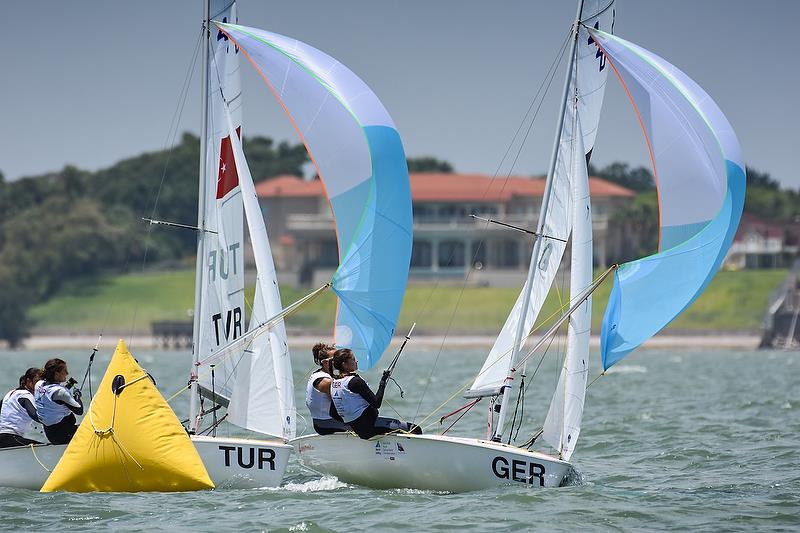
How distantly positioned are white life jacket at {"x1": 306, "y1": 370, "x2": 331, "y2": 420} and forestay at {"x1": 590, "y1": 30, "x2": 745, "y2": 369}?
287cm

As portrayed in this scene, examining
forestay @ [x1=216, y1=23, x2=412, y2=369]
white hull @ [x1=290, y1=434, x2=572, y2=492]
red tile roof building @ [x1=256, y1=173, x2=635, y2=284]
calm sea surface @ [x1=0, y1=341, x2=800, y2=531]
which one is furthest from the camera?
red tile roof building @ [x1=256, y1=173, x2=635, y2=284]

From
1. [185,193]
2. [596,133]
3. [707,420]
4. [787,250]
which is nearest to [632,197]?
[787,250]

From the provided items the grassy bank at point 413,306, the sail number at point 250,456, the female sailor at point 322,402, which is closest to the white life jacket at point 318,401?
the female sailor at point 322,402

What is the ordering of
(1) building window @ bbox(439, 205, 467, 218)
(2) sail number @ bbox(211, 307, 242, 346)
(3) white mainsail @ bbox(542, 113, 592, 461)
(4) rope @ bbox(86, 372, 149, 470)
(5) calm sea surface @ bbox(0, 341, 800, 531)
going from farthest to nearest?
(1) building window @ bbox(439, 205, 467, 218)
(2) sail number @ bbox(211, 307, 242, 346)
(3) white mainsail @ bbox(542, 113, 592, 461)
(4) rope @ bbox(86, 372, 149, 470)
(5) calm sea surface @ bbox(0, 341, 800, 531)

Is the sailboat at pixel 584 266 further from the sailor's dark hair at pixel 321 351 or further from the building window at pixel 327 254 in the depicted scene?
the building window at pixel 327 254

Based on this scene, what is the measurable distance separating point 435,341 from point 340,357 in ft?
199

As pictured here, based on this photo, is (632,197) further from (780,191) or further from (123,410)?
(123,410)

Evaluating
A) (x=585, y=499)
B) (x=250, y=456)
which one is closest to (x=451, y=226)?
(x=250, y=456)

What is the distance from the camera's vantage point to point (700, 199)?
46.0 ft

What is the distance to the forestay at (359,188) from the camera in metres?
14.8

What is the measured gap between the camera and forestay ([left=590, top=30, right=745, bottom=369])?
13922 millimetres

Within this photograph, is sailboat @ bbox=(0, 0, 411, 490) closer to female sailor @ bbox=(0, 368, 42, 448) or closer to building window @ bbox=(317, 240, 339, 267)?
female sailor @ bbox=(0, 368, 42, 448)

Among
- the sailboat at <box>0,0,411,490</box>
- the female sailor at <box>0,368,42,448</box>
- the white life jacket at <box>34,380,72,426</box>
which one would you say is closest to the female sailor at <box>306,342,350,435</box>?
the sailboat at <box>0,0,411,490</box>

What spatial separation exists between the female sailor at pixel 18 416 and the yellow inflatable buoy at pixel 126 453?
70 cm
